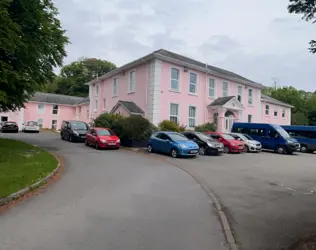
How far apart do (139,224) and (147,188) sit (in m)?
3.61

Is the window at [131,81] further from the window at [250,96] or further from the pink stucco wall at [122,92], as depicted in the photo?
the window at [250,96]

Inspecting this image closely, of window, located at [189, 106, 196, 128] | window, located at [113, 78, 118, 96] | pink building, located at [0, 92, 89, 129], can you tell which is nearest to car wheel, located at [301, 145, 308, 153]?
window, located at [189, 106, 196, 128]

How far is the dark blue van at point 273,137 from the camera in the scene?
24.9 meters

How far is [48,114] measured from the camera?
174 feet

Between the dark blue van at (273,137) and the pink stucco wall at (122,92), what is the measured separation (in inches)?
419

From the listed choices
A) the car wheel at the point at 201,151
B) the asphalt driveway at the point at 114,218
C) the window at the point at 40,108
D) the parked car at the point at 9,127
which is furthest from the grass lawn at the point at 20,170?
the window at the point at 40,108

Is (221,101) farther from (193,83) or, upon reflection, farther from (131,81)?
(131,81)

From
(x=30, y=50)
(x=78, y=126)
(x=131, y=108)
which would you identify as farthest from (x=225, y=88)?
(x=30, y=50)

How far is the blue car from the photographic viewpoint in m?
18.2

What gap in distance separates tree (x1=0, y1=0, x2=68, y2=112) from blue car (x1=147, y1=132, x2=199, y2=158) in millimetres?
8446

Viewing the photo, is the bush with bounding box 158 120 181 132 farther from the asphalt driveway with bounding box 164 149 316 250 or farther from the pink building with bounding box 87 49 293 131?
the asphalt driveway with bounding box 164 149 316 250

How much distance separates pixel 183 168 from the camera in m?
14.3

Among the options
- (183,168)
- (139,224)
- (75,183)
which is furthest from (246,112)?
(139,224)

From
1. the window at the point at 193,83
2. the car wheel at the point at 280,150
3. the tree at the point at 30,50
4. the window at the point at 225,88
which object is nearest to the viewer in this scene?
the tree at the point at 30,50
